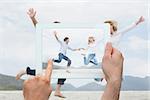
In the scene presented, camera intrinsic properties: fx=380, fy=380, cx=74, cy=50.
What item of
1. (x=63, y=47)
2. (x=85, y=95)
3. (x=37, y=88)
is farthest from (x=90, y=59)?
(x=37, y=88)

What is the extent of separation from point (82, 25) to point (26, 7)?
0.65 m

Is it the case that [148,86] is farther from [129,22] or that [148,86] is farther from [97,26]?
[97,26]

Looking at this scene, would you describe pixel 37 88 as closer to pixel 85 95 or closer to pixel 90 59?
pixel 90 59

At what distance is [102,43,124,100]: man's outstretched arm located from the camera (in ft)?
0.81

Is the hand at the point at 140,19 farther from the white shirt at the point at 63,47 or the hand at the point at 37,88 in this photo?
the hand at the point at 37,88

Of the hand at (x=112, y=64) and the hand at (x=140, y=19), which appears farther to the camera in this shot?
the hand at (x=140, y=19)

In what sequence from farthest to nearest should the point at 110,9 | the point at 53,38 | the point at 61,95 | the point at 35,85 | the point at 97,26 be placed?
the point at 110,9
the point at 61,95
the point at 53,38
the point at 97,26
the point at 35,85

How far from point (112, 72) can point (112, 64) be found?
0.01m

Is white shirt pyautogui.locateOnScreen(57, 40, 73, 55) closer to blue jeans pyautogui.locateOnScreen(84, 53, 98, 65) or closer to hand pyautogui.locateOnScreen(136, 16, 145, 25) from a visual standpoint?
blue jeans pyautogui.locateOnScreen(84, 53, 98, 65)

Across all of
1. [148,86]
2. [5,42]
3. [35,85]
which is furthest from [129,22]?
[35,85]

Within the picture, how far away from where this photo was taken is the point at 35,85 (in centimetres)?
21

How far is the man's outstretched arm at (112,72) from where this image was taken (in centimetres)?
25

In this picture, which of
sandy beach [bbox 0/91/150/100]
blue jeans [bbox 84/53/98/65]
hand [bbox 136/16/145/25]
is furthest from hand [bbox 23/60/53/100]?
hand [bbox 136/16/145/25]

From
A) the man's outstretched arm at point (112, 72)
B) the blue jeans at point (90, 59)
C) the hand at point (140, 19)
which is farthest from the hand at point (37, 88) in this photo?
the hand at point (140, 19)
